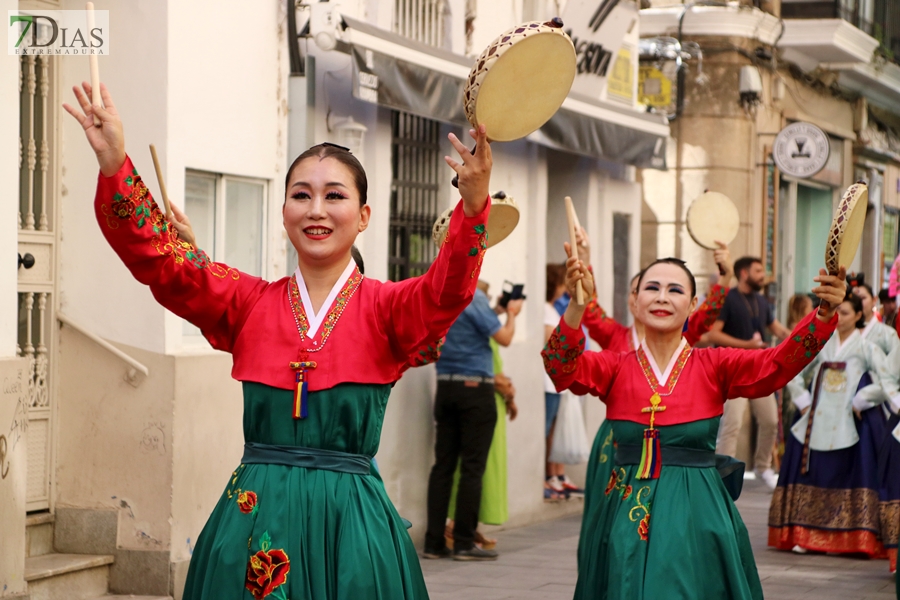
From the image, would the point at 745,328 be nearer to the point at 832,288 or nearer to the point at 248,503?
the point at 832,288

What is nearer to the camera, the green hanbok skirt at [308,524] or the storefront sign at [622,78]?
the green hanbok skirt at [308,524]

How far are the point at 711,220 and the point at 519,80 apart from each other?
556 cm

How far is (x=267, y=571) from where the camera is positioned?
3.36m

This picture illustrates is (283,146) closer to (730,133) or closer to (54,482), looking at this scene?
(54,482)

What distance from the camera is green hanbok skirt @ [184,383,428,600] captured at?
3.35 meters

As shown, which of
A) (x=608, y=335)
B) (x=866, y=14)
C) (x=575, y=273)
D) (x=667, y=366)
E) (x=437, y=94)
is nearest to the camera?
(x=575, y=273)

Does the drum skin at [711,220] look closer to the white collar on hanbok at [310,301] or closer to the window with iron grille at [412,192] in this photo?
the window with iron grille at [412,192]

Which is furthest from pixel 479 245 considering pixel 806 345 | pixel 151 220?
pixel 806 345

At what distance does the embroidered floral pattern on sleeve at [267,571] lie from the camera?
335 centimetres

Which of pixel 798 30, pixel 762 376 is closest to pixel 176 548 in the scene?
pixel 762 376

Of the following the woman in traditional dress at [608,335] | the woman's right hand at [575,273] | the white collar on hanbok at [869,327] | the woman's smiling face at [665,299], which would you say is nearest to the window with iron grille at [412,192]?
the woman in traditional dress at [608,335]

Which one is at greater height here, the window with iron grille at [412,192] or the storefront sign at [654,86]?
the storefront sign at [654,86]

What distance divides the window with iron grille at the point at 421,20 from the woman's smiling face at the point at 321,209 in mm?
5879

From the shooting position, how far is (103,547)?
22.9 ft
